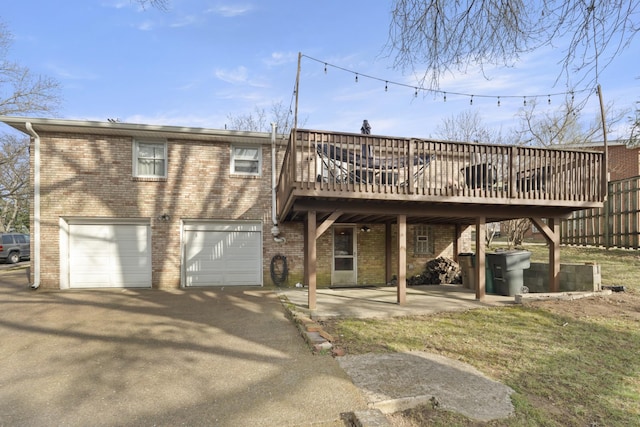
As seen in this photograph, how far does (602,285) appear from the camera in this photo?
26.2 feet

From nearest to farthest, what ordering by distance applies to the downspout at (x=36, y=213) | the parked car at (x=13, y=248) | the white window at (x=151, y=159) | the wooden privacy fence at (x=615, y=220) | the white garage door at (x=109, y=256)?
1. the downspout at (x=36, y=213)
2. the white garage door at (x=109, y=256)
3. the white window at (x=151, y=159)
4. the wooden privacy fence at (x=615, y=220)
5. the parked car at (x=13, y=248)

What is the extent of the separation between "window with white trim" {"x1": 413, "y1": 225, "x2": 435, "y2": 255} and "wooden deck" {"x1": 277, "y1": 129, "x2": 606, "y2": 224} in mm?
3195

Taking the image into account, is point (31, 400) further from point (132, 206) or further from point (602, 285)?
point (602, 285)

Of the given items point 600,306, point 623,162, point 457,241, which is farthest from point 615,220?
point 623,162

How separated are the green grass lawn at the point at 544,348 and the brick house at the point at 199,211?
5.62ft

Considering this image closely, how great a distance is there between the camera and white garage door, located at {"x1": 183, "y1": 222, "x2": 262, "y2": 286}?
9.63m

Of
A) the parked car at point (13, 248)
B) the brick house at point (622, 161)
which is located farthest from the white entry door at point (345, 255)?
the parked car at point (13, 248)

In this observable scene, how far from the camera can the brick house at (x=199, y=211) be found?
7809 mm

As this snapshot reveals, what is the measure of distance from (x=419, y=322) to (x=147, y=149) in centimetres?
837

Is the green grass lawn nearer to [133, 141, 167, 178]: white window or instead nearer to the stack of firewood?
the stack of firewood

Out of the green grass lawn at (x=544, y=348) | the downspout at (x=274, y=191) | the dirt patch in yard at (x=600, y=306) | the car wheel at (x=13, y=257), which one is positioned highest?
the downspout at (x=274, y=191)

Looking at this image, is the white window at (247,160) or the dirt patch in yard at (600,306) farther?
the white window at (247,160)

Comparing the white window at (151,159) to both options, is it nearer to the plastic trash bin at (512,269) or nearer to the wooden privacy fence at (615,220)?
the plastic trash bin at (512,269)

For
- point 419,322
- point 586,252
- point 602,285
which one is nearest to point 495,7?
point 419,322
